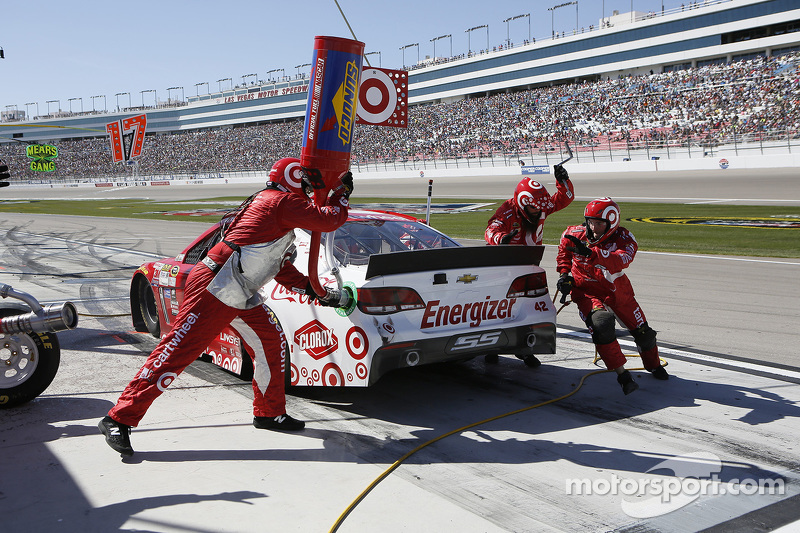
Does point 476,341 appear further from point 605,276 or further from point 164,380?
point 164,380

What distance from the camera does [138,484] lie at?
3.58 m

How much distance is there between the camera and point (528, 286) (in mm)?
5016

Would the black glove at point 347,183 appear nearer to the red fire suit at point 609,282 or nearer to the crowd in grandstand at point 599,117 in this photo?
the red fire suit at point 609,282

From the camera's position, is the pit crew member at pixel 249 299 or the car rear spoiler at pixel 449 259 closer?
the pit crew member at pixel 249 299

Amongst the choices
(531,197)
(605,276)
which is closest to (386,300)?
(605,276)

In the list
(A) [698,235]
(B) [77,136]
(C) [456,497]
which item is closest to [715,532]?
(C) [456,497]

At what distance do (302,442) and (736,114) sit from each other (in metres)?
39.1

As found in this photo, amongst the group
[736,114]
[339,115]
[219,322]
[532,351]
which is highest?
[736,114]

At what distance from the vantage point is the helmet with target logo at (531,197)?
20.5ft

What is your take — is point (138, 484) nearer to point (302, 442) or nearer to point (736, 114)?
point (302, 442)

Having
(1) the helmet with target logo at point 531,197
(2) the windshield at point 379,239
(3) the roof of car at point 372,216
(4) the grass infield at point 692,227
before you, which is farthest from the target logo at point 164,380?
(4) the grass infield at point 692,227

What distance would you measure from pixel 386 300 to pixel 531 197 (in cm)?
237

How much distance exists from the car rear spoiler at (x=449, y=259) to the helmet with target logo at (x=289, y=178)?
0.63 meters

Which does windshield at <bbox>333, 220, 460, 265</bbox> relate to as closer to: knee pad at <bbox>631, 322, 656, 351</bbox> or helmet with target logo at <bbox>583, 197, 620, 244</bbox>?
helmet with target logo at <bbox>583, 197, 620, 244</bbox>
